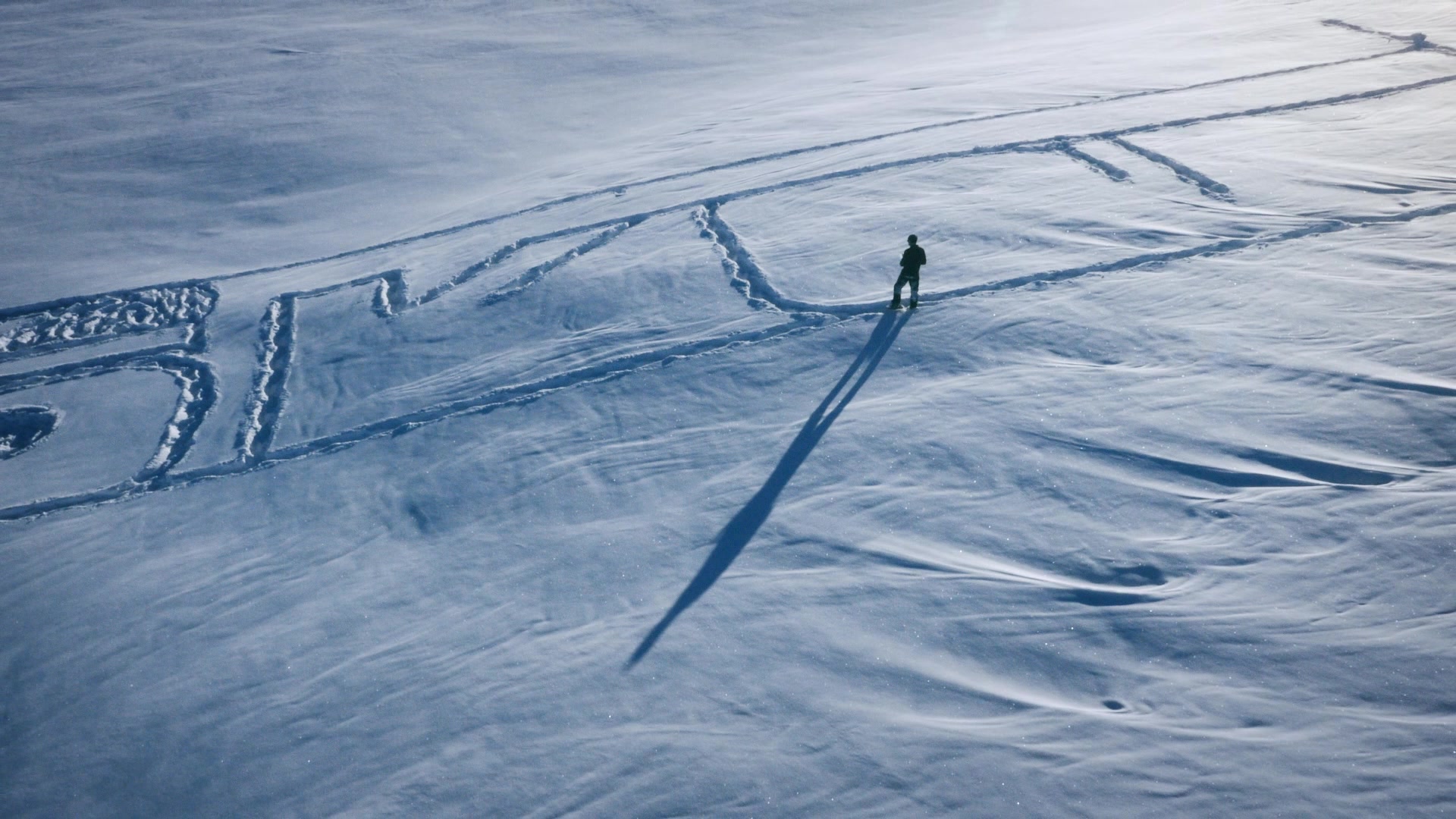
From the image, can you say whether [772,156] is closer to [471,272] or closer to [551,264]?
[551,264]

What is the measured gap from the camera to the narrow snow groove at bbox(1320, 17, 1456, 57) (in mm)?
12844

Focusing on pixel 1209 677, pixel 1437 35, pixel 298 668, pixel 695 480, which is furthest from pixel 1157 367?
pixel 1437 35

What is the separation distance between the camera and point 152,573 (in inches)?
236

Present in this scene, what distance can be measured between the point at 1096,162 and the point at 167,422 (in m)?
9.78

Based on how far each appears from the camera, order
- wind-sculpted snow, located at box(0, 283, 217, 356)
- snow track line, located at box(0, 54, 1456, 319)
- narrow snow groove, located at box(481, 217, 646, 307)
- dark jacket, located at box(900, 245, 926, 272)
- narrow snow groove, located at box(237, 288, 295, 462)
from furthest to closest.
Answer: snow track line, located at box(0, 54, 1456, 319), wind-sculpted snow, located at box(0, 283, 217, 356), narrow snow groove, located at box(481, 217, 646, 307), narrow snow groove, located at box(237, 288, 295, 462), dark jacket, located at box(900, 245, 926, 272)

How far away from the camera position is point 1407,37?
1377 centimetres

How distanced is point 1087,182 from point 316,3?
874 inches

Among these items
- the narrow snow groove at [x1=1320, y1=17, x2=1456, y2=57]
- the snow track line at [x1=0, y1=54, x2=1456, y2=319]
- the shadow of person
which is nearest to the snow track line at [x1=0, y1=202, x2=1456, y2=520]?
the shadow of person

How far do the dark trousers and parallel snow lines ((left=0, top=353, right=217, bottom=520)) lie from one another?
602cm

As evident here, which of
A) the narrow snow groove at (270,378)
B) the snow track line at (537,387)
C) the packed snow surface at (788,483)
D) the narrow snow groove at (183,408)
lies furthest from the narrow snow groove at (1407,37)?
the narrow snow groove at (183,408)

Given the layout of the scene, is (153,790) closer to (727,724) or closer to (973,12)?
(727,724)

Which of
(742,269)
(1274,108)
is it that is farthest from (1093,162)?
(742,269)

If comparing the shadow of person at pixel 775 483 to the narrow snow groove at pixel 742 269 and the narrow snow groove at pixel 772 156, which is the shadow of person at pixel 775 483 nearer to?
the narrow snow groove at pixel 742 269

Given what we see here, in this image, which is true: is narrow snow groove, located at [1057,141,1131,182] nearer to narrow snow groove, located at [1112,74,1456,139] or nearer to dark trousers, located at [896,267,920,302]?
narrow snow groove, located at [1112,74,1456,139]
